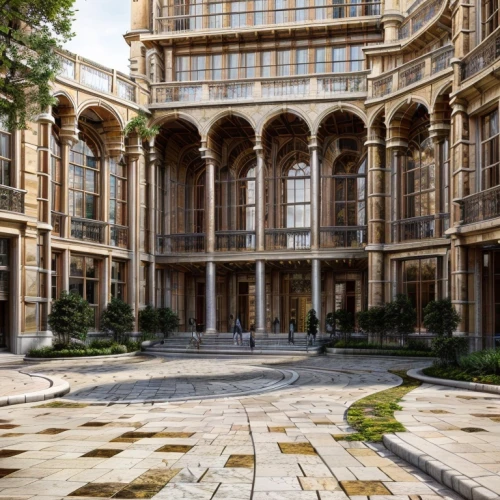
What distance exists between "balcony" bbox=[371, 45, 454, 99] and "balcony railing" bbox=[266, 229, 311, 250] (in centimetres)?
723

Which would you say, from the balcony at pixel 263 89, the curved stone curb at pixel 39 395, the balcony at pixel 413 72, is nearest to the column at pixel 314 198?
the balcony at pixel 263 89

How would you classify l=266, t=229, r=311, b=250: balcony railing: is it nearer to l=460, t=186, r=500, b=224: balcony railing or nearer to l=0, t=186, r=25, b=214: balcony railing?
l=460, t=186, r=500, b=224: balcony railing

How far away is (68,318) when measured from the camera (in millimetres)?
25812

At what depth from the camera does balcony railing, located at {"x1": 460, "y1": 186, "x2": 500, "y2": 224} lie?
20.4 m

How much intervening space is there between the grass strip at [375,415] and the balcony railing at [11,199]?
15465mm

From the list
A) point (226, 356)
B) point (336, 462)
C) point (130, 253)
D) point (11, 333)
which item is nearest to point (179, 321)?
point (130, 253)

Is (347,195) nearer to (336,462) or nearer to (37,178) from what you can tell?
(37,178)

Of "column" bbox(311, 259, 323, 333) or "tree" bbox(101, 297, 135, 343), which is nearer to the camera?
"tree" bbox(101, 297, 135, 343)

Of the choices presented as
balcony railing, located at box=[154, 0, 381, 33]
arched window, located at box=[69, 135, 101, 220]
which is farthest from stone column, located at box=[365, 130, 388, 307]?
arched window, located at box=[69, 135, 101, 220]

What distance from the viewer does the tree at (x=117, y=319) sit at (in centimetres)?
2983

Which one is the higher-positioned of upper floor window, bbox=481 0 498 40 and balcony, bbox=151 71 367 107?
balcony, bbox=151 71 367 107

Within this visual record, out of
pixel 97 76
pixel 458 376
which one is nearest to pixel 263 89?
pixel 97 76

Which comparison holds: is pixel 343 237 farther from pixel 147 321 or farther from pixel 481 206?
pixel 481 206

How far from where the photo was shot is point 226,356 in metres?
28.2
